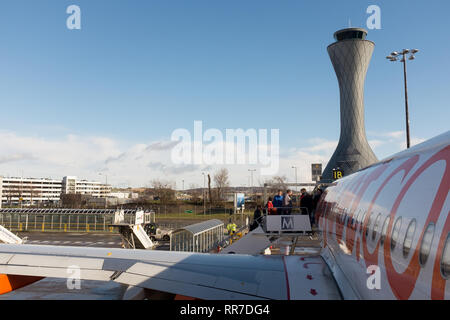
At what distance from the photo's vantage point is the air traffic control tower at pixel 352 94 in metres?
83.8

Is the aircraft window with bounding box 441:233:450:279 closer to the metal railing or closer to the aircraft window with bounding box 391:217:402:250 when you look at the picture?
the aircraft window with bounding box 391:217:402:250

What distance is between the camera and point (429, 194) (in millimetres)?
3438

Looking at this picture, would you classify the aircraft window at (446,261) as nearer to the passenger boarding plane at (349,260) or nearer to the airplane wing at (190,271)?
the passenger boarding plane at (349,260)

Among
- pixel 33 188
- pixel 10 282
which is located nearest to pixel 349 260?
pixel 10 282

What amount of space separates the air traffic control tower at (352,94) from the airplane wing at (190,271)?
79.7 meters

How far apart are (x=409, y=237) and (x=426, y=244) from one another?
1.23 ft

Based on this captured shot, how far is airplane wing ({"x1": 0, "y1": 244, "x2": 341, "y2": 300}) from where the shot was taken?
5734mm

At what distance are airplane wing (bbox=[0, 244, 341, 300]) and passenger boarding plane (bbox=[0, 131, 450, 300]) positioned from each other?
0.7 inches

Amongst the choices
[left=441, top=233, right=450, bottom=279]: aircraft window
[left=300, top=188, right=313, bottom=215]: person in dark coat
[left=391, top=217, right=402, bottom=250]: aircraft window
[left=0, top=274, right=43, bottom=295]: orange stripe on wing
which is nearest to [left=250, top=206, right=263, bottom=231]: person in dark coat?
[left=300, top=188, right=313, bottom=215]: person in dark coat

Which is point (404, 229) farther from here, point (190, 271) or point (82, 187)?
point (82, 187)

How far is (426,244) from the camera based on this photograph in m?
3.24
